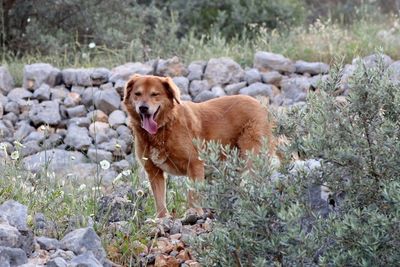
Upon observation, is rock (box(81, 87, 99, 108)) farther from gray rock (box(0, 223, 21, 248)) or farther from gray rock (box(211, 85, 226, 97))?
gray rock (box(0, 223, 21, 248))

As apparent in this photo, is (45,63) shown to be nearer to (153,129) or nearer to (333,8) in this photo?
(153,129)

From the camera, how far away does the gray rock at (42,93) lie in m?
12.3

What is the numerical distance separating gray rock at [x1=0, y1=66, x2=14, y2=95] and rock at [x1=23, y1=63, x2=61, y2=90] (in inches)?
8.6

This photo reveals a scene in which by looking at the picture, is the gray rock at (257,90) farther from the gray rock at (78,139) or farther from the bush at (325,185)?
the bush at (325,185)

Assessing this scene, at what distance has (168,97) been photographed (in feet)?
26.9

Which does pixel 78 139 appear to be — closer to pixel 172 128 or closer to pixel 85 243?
pixel 172 128

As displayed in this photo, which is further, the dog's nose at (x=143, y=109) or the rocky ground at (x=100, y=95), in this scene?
the rocky ground at (x=100, y=95)

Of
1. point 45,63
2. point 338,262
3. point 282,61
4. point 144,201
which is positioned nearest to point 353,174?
point 338,262

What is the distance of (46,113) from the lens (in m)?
12.1

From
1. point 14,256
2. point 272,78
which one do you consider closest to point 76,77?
point 272,78

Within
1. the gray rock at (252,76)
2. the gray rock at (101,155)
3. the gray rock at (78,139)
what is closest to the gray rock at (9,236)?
the gray rock at (101,155)

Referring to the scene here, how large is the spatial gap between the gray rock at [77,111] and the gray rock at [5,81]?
3.26ft

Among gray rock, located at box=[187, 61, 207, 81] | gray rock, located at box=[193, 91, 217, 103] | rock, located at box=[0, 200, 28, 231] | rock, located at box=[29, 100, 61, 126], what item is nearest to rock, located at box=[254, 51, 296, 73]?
gray rock, located at box=[187, 61, 207, 81]

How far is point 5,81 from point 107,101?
1.52 meters
